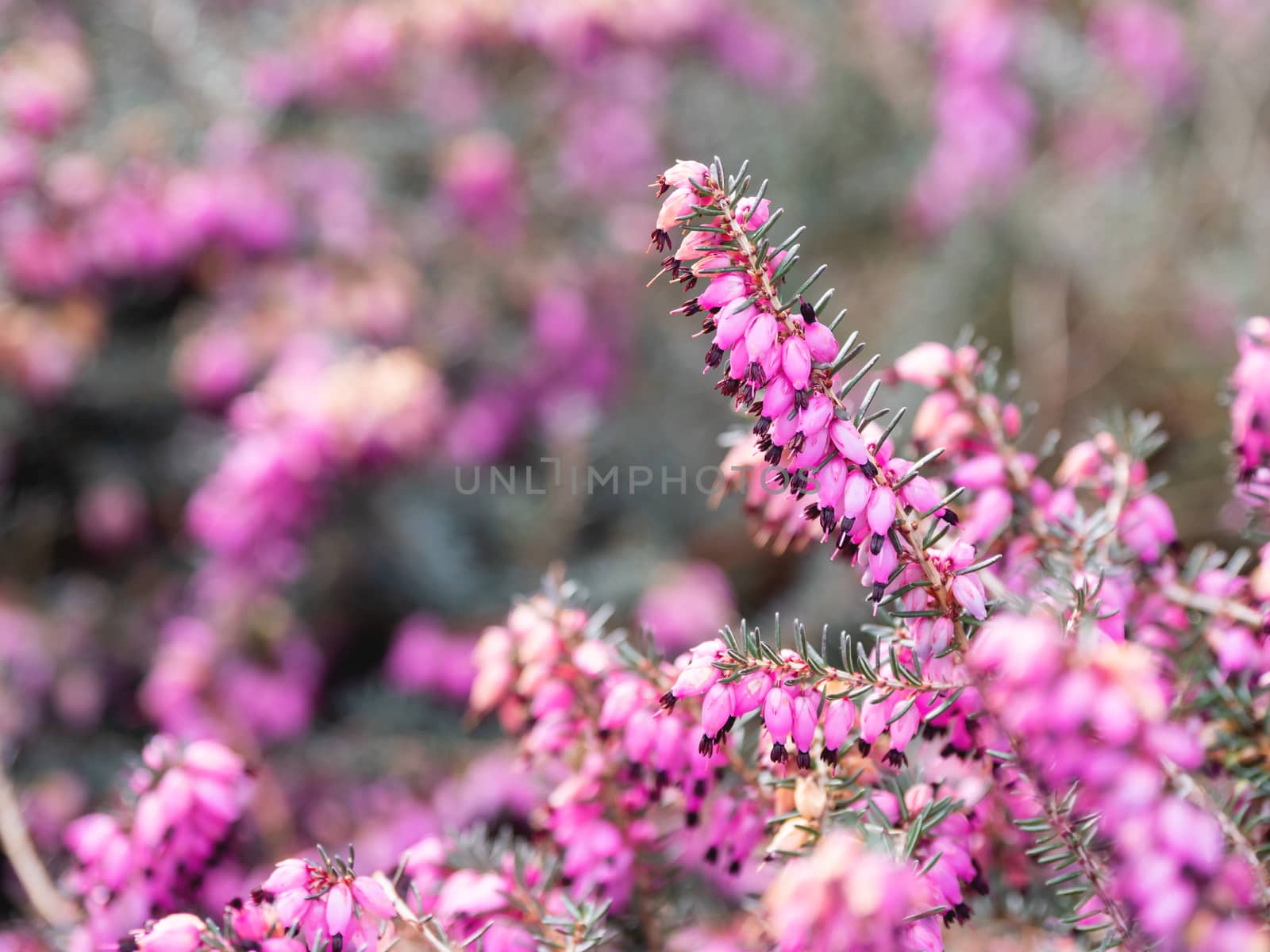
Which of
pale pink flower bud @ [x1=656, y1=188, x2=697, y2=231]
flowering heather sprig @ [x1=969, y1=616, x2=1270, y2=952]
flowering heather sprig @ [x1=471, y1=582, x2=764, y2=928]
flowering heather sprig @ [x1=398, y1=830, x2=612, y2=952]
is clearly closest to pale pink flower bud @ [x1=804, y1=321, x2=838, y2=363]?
pale pink flower bud @ [x1=656, y1=188, x2=697, y2=231]

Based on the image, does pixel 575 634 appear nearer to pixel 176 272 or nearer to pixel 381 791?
pixel 381 791

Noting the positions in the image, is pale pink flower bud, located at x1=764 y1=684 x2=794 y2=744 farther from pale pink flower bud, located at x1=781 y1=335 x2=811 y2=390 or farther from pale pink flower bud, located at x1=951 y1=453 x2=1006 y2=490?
pale pink flower bud, located at x1=951 y1=453 x2=1006 y2=490

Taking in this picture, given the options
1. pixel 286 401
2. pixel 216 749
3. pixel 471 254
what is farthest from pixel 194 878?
pixel 471 254

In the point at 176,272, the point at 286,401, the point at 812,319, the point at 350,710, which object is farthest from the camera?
the point at 176,272

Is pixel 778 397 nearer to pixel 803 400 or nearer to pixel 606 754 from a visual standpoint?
Result: pixel 803 400

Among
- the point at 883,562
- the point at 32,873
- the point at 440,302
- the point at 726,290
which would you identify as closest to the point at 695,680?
the point at 883,562

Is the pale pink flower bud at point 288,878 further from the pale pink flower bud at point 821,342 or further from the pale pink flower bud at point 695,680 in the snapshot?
the pale pink flower bud at point 821,342
